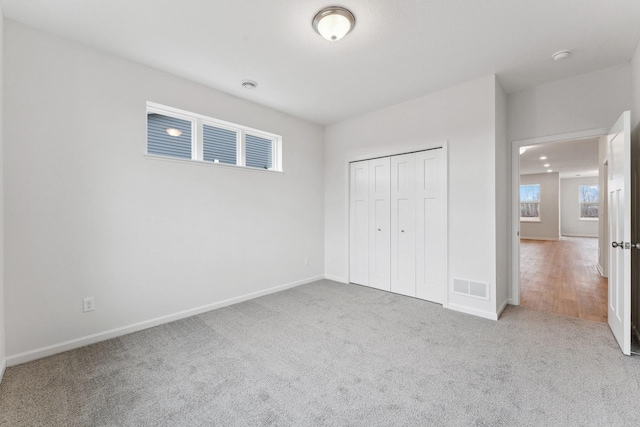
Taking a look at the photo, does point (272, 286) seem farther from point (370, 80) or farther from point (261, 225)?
point (370, 80)

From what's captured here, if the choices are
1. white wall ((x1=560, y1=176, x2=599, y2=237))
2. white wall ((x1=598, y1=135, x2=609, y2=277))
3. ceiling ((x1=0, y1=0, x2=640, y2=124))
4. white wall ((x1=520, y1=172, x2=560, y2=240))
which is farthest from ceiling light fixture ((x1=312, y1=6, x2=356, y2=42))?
white wall ((x1=560, y1=176, x2=599, y2=237))

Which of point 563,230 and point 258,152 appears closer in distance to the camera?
point 258,152

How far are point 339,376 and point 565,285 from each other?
171 inches

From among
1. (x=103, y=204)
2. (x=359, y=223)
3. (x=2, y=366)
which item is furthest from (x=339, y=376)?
(x=359, y=223)

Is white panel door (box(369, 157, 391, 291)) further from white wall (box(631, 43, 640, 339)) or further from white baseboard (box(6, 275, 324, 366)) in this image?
white wall (box(631, 43, 640, 339))

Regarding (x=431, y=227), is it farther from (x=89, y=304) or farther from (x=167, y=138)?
(x=89, y=304)

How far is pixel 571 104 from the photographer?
10.4 ft

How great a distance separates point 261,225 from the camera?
3945 mm

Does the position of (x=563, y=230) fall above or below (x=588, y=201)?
below

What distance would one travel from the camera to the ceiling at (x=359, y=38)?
81.7 inches

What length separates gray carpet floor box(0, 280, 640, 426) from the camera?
1.64 meters

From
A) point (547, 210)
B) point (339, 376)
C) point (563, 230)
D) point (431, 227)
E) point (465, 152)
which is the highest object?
point (465, 152)

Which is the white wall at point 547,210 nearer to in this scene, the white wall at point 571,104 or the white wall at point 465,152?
the white wall at point 571,104

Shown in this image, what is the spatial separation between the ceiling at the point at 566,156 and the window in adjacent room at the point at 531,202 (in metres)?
0.90
